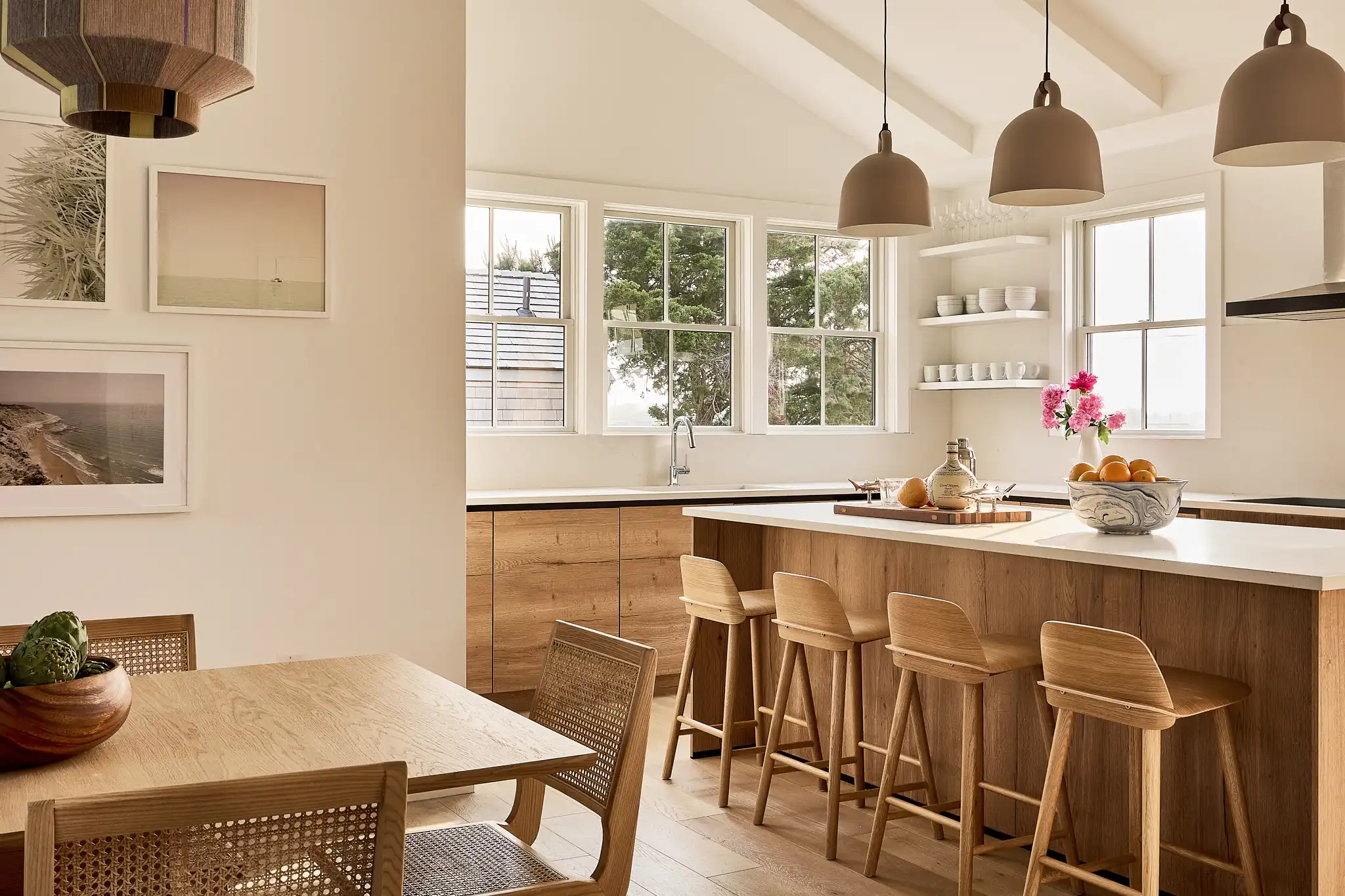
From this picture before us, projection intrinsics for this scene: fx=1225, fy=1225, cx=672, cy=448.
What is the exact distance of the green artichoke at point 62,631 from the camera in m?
1.79

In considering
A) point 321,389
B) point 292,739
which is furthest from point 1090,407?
point 292,739

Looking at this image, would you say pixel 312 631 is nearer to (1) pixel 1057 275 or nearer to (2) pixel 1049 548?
(2) pixel 1049 548

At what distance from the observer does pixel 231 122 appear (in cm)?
382

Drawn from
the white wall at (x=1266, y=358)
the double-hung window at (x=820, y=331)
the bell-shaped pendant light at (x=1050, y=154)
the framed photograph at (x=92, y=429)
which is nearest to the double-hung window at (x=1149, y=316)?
the white wall at (x=1266, y=358)

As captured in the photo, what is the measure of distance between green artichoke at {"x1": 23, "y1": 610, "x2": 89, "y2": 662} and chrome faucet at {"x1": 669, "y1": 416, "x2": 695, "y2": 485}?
4404 millimetres

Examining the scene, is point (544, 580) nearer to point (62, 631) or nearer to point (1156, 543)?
point (1156, 543)

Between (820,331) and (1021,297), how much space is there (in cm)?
109

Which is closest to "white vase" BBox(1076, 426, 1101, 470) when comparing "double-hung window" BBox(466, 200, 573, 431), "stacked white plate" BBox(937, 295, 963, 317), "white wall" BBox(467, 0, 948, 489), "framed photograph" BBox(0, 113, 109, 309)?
"stacked white plate" BBox(937, 295, 963, 317)

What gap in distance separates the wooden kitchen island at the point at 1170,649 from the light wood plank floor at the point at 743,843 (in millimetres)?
251

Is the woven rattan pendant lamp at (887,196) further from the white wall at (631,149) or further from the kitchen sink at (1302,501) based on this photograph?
the white wall at (631,149)

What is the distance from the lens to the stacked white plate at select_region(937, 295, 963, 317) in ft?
22.4

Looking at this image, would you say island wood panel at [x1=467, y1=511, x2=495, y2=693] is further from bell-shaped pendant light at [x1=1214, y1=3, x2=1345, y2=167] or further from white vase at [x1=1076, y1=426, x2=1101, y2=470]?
bell-shaped pendant light at [x1=1214, y1=3, x2=1345, y2=167]

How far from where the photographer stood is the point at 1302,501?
16.8 ft

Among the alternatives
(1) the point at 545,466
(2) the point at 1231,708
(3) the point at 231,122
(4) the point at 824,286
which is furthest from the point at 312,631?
(4) the point at 824,286
